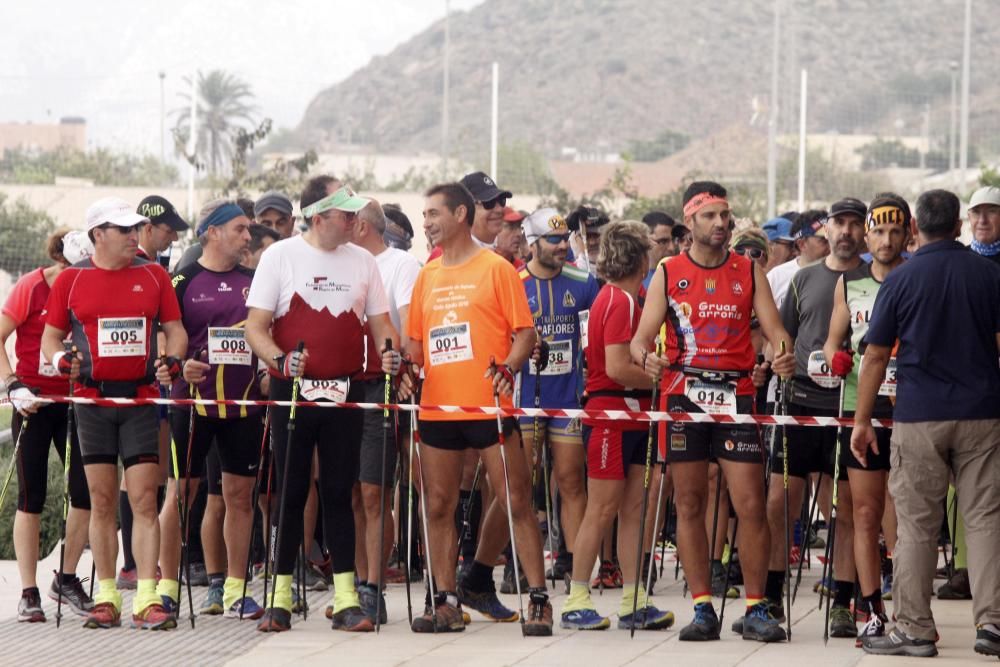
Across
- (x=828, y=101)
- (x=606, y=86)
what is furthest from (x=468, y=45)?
(x=828, y=101)

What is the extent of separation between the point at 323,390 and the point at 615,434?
59.2 inches

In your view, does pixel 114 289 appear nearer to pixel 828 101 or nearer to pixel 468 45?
pixel 828 101

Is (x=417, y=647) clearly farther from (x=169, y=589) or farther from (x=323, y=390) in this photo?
(x=169, y=589)

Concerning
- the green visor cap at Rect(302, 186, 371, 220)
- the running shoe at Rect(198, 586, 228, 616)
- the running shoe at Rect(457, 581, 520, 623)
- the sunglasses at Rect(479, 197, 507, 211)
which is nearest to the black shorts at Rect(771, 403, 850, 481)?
the running shoe at Rect(457, 581, 520, 623)

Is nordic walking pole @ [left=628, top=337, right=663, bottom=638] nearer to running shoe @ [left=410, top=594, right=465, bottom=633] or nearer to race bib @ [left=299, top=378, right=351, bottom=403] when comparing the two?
running shoe @ [left=410, top=594, right=465, bottom=633]

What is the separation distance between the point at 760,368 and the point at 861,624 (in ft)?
4.70

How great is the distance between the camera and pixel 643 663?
25.2 ft

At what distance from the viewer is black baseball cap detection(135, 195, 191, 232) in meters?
9.97

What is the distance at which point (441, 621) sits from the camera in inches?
339

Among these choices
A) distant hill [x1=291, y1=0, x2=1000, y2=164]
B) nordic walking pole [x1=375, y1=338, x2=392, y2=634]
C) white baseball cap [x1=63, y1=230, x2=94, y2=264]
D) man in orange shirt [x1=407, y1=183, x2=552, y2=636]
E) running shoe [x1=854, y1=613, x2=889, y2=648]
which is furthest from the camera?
distant hill [x1=291, y1=0, x2=1000, y2=164]

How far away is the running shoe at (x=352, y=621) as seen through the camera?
8.68 m

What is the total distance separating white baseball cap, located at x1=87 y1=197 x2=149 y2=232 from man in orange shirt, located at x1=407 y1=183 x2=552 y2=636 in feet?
5.09

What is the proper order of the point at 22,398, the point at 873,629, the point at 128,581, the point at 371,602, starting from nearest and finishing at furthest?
the point at 873,629 → the point at 371,602 → the point at 22,398 → the point at 128,581

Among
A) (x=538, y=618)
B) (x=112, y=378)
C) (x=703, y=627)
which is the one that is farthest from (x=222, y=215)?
(x=703, y=627)
